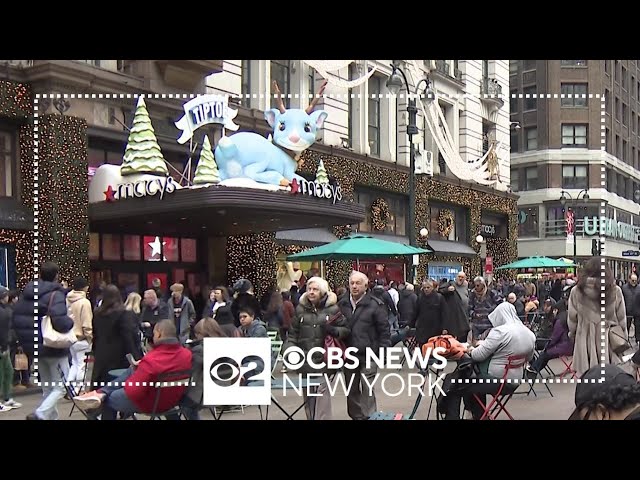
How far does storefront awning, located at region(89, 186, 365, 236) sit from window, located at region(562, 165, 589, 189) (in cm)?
427

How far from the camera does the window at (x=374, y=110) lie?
12.7 metres

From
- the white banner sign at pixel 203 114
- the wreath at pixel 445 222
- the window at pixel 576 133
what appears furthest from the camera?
the wreath at pixel 445 222

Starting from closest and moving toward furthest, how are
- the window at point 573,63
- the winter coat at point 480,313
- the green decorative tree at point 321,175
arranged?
the window at point 573,63, the winter coat at point 480,313, the green decorative tree at point 321,175

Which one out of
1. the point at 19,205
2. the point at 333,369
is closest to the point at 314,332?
the point at 333,369

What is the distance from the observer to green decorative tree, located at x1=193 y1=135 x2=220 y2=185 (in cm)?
1291

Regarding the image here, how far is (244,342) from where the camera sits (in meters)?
7.87

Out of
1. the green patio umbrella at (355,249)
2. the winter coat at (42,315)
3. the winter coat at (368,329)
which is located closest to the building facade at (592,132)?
the winter coat at (368,329)

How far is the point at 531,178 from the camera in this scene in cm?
1923

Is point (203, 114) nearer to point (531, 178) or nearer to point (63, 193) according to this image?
point (63, 193)

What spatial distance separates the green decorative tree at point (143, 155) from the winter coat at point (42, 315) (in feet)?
11.7

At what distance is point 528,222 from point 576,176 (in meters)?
11.9

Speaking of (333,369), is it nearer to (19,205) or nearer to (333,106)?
(333,106)

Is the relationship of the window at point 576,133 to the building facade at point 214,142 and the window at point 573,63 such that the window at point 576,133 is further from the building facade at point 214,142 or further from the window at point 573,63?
the window at point 573,63

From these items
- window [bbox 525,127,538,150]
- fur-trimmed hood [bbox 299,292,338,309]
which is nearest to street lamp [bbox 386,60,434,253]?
window [bbox 525,127,538,150]
